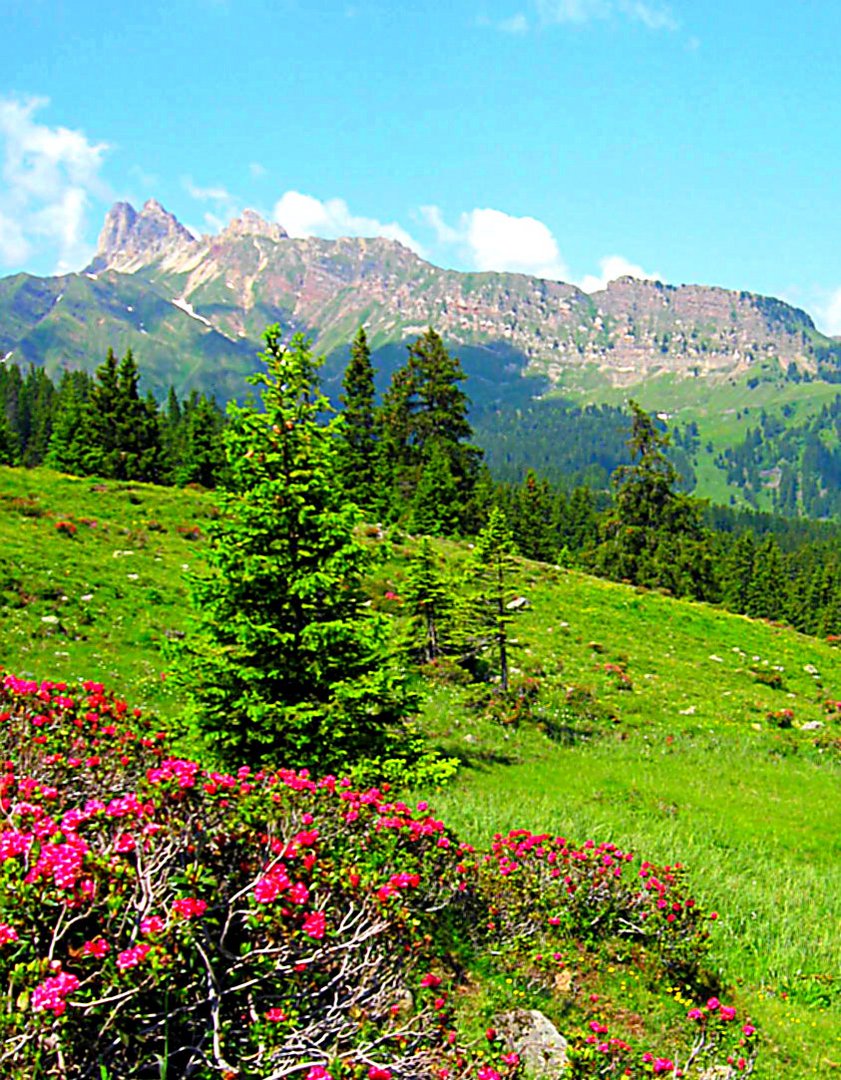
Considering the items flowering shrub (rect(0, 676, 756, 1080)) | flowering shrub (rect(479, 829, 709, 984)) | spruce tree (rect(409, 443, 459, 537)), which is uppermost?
spruce tree (rect(409, 443, 459, 537))

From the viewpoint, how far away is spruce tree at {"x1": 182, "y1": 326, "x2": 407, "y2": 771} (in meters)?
9.91

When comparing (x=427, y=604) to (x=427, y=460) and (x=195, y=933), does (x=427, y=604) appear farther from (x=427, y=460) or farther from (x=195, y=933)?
(x=427, y=460)

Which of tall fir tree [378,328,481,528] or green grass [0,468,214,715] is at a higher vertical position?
tall fir tree [378,328,481,528]

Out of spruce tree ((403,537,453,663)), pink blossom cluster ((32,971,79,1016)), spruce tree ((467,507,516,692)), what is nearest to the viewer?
pink blossom cluster ((32,971,79,1016))

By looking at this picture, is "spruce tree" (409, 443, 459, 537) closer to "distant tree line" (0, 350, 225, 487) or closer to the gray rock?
"distant tree line" (0, 350, 225, 487)

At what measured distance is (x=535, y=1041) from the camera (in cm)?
505

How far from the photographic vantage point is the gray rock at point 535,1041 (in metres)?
4.71

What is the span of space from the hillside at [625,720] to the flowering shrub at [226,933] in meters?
2.23

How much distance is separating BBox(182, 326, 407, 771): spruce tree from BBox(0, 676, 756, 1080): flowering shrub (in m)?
3.68

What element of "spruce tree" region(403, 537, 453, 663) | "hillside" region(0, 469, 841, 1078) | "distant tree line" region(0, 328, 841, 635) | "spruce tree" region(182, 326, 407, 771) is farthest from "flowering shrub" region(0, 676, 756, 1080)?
"distant tree line" region(0, 328, 841, 635)

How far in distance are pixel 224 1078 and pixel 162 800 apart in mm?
1617

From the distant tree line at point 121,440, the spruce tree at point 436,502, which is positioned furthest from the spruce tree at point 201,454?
the spruce tree at point 436,502

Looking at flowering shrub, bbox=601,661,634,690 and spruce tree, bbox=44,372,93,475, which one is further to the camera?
spruce tree, bbox=44,372,93,475

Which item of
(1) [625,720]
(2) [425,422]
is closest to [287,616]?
(1) [625,720]
